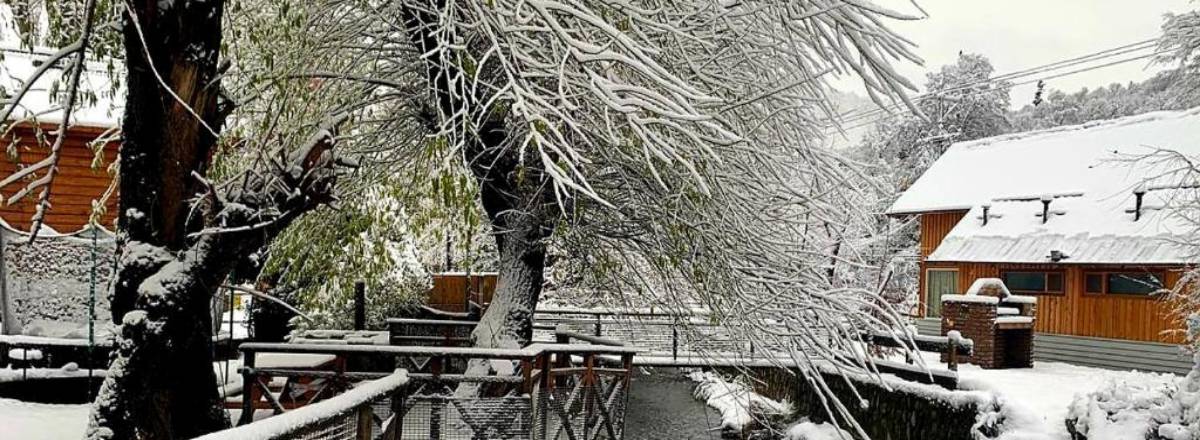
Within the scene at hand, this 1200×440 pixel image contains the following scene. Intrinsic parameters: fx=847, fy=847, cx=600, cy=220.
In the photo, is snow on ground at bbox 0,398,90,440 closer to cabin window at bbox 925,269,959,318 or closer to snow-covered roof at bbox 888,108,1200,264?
snow-covered roof at bbox 888,108,1200,264

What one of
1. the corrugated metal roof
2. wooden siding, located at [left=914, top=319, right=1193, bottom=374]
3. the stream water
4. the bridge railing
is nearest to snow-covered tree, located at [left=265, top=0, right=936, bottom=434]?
the bridge railing

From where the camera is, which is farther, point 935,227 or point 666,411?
point 935,227

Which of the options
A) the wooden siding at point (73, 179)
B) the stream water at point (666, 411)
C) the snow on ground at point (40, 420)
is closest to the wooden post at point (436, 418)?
the snow on ground at point (40, 420)

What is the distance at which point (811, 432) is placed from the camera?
12.3 m

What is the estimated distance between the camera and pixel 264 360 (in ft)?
28.5

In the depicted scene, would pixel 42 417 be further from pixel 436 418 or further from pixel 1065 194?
pixel 1065 194

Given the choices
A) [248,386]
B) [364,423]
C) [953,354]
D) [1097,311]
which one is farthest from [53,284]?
[1097,311]

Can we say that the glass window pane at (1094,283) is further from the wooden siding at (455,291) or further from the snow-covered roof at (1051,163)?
the wooden siding at (455,291)

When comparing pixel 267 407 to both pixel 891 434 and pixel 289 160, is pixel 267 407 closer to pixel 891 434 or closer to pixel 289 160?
pixel 289 160

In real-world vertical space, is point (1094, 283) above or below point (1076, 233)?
below

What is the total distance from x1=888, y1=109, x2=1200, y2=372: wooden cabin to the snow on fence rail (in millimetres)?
13155

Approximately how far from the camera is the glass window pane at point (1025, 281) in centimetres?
1892

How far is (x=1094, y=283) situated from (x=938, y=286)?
4.25 meters

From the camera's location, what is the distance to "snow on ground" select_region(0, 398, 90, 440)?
19.6 ft
